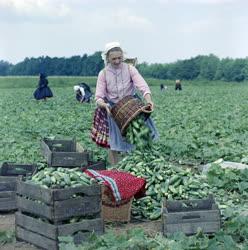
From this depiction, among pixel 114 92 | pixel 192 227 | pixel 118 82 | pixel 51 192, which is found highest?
pixel 118 82

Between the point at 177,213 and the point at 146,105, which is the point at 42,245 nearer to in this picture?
the point at 177,213

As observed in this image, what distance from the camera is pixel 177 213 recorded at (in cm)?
619

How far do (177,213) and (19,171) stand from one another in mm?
2763

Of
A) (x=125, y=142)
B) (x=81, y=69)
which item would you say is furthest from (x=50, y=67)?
(x=125, y=142)

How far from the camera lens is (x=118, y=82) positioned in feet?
29.8

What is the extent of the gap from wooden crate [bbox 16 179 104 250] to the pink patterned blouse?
304 cm

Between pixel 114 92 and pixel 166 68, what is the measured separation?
95562 mm

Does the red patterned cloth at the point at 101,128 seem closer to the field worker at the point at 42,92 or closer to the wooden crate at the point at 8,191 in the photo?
the wooden crate at the point at 8,191

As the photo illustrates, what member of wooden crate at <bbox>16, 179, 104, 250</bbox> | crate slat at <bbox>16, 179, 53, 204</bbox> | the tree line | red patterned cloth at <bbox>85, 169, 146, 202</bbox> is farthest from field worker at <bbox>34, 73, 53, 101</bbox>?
the tree line

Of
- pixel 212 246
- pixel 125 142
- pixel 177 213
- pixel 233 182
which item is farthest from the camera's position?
pixel 125 142

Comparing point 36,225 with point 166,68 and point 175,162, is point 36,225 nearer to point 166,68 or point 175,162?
point 175,162

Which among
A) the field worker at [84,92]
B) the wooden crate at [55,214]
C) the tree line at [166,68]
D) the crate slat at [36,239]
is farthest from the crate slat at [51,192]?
the tree line at [166,68]

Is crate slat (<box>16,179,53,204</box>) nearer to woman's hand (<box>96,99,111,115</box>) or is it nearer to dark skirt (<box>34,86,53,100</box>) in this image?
woman's hand (<box>96,99,111,115</box>)

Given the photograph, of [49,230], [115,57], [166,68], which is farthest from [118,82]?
[166,68]
